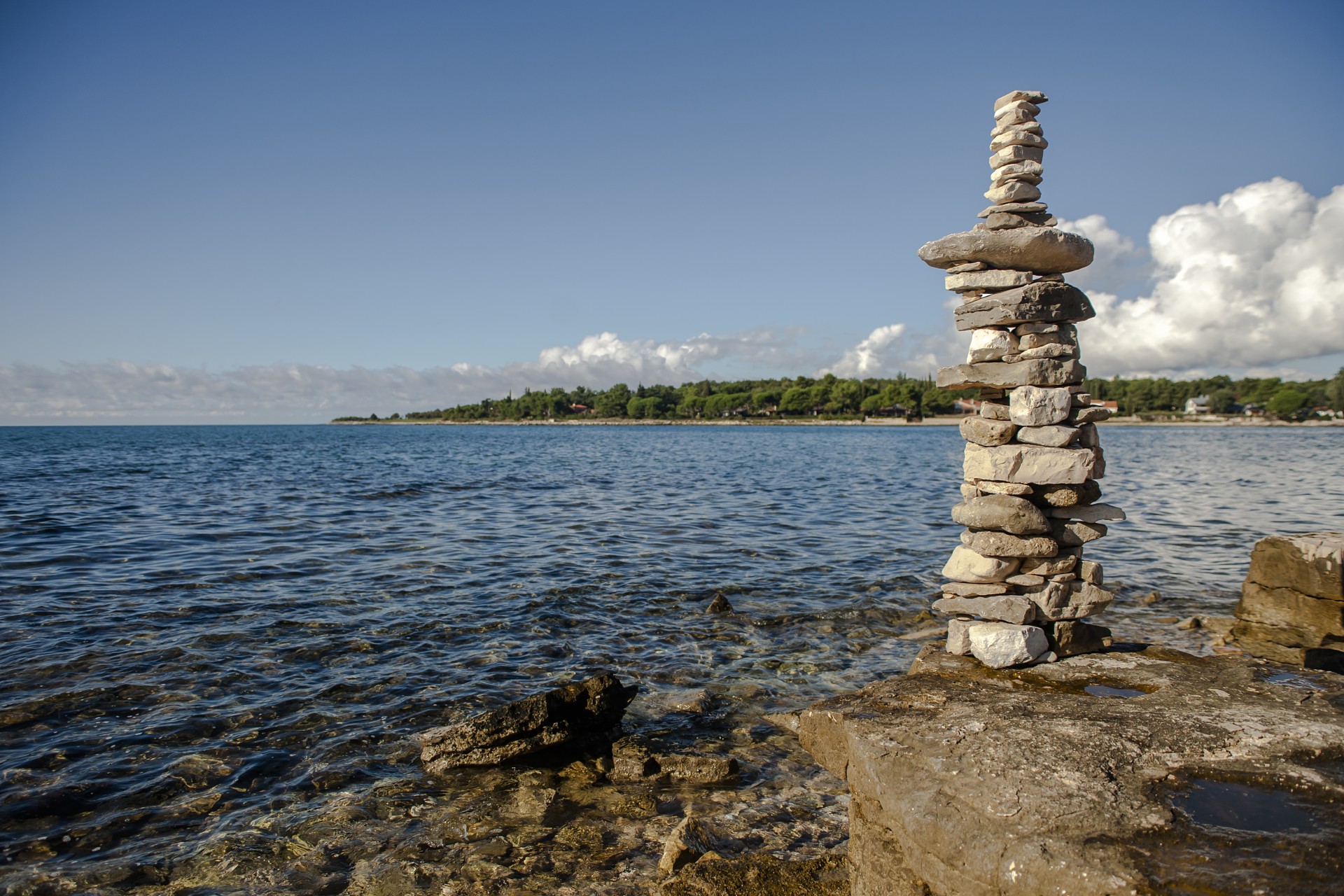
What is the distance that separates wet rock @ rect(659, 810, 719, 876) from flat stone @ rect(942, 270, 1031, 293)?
6.22m

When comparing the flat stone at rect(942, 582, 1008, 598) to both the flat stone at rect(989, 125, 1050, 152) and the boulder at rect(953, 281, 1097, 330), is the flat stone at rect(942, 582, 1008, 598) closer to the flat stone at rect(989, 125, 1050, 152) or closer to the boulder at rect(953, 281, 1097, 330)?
the boulder at rect(953, 281, 1097, 330)

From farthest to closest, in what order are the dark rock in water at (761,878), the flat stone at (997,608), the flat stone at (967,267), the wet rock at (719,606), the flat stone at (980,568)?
the wet rock at (719,606)
the flat stone at (967,267)
the flat stone at (980,568)
the flat stone at (997,608)
the dark rock in water at (761,878)

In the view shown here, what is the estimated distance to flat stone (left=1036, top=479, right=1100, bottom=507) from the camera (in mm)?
7949

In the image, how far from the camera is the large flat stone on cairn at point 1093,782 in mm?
3760

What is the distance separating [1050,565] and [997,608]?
813 millimetres

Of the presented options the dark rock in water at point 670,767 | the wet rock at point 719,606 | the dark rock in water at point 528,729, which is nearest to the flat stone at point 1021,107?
the dark rock in water at point 670,767

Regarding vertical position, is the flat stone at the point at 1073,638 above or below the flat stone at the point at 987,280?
below

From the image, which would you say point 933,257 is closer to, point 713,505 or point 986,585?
point 986,585

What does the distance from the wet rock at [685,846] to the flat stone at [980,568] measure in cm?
371

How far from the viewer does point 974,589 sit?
808cm

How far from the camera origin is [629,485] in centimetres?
3922

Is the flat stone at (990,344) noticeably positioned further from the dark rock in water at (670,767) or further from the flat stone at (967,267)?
the dark rock in water at (670,767)

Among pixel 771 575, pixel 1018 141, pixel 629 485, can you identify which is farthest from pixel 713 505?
pixel 1018 141

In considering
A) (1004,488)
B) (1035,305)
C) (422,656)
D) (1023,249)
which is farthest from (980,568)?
(422,656)
